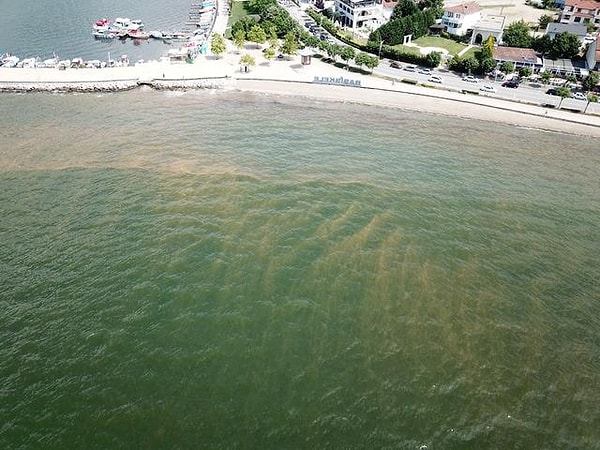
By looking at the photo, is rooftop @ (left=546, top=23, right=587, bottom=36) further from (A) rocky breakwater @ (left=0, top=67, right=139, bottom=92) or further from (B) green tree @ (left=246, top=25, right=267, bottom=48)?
(A) rocky breakwater @ (left=0, top=67, right=139, bottom=92)

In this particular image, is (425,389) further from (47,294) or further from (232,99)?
(232,99)

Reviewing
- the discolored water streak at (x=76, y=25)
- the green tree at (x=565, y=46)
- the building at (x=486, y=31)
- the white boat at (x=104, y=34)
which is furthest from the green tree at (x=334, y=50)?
the white boat at (x=104, y=34)

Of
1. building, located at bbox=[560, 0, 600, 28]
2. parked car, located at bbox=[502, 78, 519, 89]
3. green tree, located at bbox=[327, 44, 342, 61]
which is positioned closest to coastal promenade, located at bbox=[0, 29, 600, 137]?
green tree, located at bbox=[327, 44, 342, 61]

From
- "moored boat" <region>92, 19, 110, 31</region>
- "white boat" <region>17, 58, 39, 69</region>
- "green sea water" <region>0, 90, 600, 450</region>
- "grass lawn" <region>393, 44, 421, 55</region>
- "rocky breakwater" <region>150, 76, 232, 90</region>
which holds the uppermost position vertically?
"moored boat" <region>92, 19, 110, 31</region>

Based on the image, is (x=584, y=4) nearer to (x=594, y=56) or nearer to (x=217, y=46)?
(x=594, y=56)

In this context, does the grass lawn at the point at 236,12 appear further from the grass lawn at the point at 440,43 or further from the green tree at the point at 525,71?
the green tree at the point at 525,71

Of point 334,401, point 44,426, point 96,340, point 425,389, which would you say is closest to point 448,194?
point 425,389
